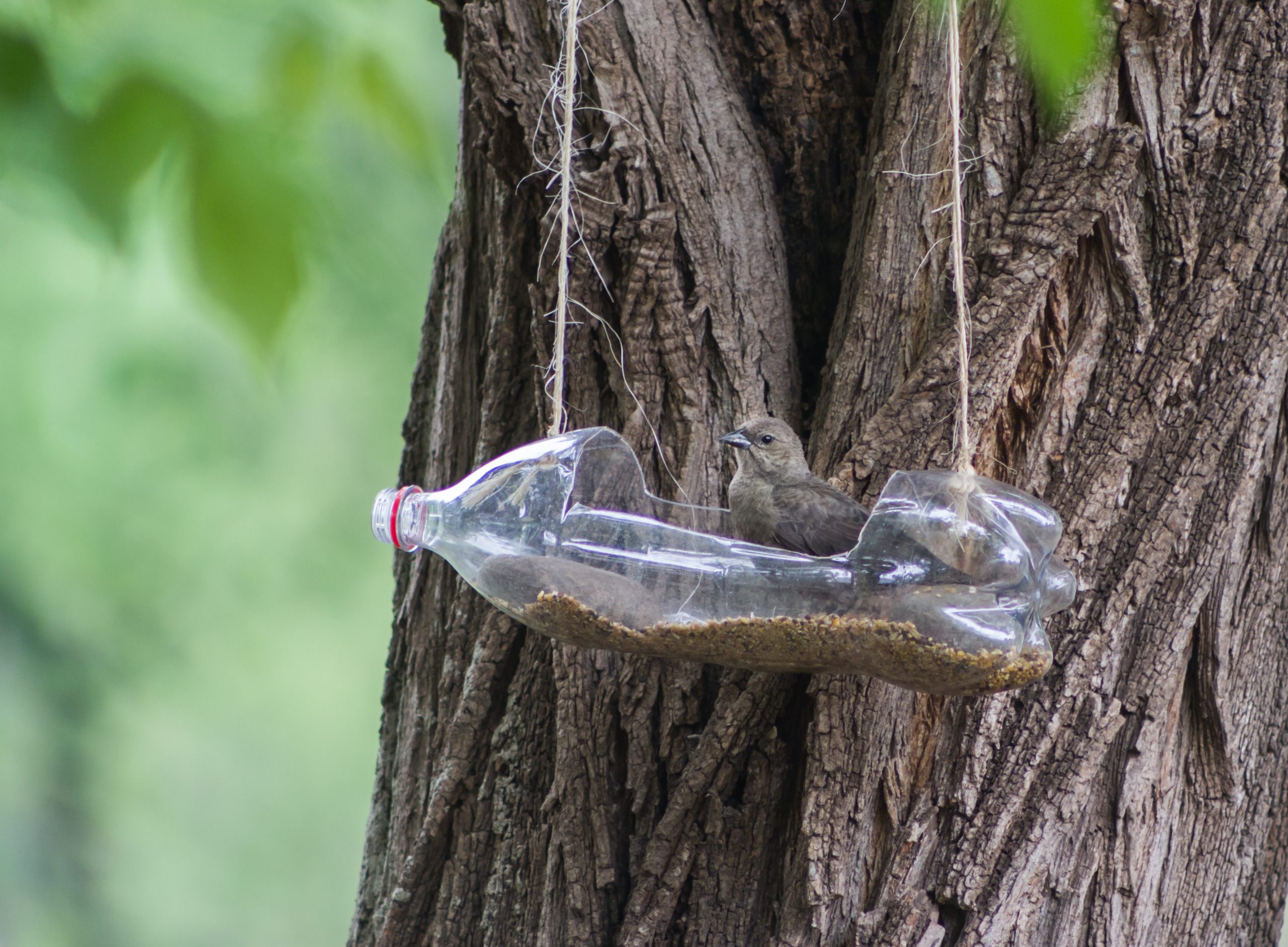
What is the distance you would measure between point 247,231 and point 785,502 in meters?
1.12

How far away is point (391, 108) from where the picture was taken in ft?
4.94

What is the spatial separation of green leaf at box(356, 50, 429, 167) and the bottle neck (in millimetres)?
562

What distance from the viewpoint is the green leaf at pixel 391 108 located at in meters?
1.49

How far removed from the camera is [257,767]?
6988 millimetres

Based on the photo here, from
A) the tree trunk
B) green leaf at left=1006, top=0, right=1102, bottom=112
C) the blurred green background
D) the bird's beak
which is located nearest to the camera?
green leaf at left=1006, top=0, right=1102, bottom=112

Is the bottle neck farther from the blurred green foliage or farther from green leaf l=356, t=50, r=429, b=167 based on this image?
the blurred green foliage

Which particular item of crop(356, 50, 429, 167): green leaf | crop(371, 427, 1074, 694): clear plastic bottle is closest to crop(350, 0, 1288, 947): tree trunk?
crop(371, 427, 1074, 694): clear plastic bottle

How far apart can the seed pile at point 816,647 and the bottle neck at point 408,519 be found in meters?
0.21

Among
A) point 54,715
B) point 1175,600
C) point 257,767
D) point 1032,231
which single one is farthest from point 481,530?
point 257,767

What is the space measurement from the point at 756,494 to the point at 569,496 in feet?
1.18

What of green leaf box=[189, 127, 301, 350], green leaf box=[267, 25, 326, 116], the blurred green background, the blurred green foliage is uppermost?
green leaf box=[267, 25, 326, 116]

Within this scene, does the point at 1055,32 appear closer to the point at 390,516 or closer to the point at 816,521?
the point at 816,521

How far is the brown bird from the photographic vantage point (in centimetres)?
189

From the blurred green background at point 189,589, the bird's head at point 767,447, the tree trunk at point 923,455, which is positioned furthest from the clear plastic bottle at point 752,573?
the blurred green background at point 189,589
